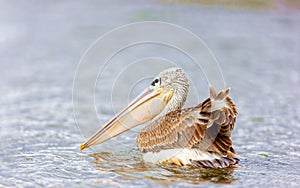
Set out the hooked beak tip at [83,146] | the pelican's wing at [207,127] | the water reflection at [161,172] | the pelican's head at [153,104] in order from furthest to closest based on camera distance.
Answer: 1. the pelican's head at [153,104]
2. the hooked beak tip at [83,146]
3. the pelican's wing at [207,127]
4. the water reflection at [161,172]

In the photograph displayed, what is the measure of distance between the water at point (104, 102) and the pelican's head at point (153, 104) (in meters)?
0.30

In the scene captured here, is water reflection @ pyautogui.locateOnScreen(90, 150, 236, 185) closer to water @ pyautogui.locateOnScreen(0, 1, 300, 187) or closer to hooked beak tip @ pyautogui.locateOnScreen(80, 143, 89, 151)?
water @ pyautogui.locateOnScreen(0, 1, 300, 187)

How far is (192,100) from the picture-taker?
7441 mm

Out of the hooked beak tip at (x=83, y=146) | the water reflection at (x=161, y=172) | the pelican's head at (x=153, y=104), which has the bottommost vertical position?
the water reflection at (x=161, y=172)

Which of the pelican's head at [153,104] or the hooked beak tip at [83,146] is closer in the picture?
the hooked beak tip at [83,146]

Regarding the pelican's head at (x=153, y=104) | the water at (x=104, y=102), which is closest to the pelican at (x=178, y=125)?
the pelican's head at (x=153, y=104)

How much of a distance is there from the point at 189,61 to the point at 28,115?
13.0ft

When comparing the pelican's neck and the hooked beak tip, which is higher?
the pelican's neck

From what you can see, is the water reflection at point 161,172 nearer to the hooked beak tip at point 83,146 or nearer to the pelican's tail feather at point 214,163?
the pelican's tail feather at point 214,163

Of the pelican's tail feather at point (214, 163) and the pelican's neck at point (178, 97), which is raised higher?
the pelican's neck at point (178, 97)

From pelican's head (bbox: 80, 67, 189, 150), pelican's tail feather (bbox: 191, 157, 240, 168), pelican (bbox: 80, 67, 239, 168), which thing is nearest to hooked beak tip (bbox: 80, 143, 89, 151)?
pelican (bbox: 80, 67, 239, 168)

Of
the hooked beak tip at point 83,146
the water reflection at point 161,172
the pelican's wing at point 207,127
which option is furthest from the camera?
the hooked beak tip at point 83,146

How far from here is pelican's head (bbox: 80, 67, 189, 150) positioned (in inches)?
255

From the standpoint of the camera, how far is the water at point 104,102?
5.78 meters
